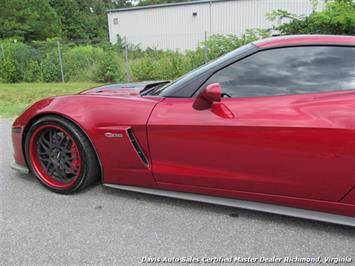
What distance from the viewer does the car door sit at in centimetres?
205

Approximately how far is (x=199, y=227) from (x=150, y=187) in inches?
20.1

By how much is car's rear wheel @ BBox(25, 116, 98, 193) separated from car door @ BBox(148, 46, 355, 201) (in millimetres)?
663

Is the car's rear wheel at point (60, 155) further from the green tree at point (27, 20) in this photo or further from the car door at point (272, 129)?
the green tree at point (27, 20)

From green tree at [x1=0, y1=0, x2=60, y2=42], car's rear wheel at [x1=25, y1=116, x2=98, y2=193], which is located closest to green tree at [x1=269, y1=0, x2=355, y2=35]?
car's rear wheel at [x1=25, y1=116, x2=98, y2=193]

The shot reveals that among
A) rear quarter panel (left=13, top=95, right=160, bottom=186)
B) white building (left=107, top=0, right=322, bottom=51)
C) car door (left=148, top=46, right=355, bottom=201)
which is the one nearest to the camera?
car door (left=148, top=46, right=355, bottom=201)

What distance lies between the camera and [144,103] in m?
2.56

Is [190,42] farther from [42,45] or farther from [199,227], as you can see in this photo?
[199,227]

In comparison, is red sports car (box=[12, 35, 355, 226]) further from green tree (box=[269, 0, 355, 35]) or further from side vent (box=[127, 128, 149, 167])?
green tree (box=[269, 0, 355, 35])

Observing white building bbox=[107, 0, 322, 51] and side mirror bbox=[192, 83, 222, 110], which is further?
white building bbox=[107, 0, 322, 51]

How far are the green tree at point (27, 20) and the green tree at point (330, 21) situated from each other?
108ft

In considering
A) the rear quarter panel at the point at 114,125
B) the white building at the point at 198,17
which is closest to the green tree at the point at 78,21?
the white building at the point at 198,17

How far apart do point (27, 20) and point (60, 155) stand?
3960 centimetres

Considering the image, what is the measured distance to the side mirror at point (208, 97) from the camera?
2.20 m

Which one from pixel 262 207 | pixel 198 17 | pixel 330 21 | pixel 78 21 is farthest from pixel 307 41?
pixel 78 21
